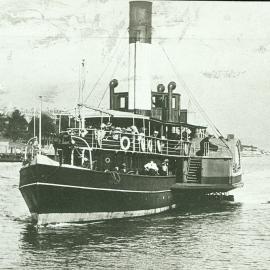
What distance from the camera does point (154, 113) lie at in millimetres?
30234

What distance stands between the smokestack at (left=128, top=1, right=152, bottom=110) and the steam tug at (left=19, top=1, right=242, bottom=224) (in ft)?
0.16

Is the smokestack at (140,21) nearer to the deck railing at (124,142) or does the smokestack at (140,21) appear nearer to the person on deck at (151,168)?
the deck railing at (124,142)

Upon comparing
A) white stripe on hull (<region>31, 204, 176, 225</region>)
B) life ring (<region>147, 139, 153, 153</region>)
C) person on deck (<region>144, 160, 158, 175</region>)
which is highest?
life ring (<region>147, 139, 153, 153</region>)

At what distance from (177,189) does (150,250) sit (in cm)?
1008

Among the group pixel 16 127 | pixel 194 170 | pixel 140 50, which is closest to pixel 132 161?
pixel 194 170

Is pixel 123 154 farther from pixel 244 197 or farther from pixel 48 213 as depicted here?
pixel 244 197

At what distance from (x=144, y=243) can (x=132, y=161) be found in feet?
24.1

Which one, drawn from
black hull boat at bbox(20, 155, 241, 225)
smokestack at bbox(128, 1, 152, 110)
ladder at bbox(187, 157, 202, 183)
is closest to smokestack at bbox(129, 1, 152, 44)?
smokestack at bbox(128, 1, 152, 110)

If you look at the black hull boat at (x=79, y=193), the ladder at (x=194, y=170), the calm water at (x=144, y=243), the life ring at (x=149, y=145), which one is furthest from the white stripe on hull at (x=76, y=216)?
the ladder at (x=194, y=170)

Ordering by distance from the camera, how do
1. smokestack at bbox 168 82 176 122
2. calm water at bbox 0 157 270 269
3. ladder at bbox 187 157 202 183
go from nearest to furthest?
1. calm water at bbox 0 157 270 269
2. ladder at bbox 187 157 202 183
3. smokestack at bbox 168 82 176 122

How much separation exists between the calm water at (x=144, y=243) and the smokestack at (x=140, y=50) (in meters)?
6.81

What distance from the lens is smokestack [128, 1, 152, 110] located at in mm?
29875

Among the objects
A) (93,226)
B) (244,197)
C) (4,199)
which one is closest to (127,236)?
(93,226)

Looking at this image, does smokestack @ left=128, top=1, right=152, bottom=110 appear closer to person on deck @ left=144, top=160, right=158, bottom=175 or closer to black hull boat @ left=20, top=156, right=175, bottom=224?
person on deck @ left=144, top=160, right=158, bottom=175
